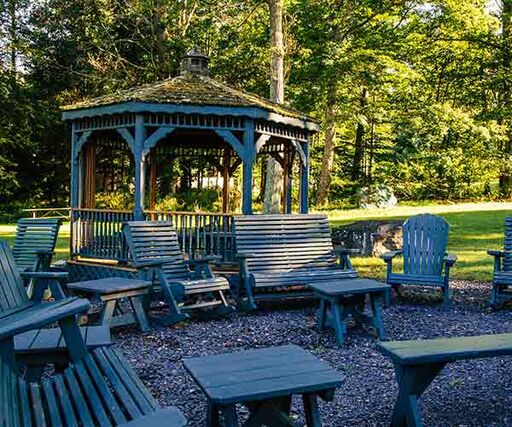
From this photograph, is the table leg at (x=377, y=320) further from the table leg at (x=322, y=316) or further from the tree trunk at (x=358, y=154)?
the tree trunk at (x=358, y=154)

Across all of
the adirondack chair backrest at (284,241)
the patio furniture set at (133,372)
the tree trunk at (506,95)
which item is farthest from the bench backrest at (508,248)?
the tree trunk at (506,95)

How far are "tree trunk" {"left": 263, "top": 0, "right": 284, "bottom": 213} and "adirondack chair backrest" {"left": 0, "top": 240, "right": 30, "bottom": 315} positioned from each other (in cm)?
1107

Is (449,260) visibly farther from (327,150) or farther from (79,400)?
(327,150)

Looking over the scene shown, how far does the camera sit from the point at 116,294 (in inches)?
213

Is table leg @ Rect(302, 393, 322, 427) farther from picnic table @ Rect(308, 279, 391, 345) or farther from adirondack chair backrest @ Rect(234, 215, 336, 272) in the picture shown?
adirondack chair backrest @ Rect(234, 215, 336, 272)

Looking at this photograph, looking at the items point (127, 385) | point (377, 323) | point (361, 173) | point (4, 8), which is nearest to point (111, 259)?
point (377, 323)

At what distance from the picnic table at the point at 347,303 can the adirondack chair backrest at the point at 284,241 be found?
1.61m

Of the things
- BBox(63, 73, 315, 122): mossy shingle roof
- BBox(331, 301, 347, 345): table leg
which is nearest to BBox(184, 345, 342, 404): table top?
BBox(331, 301, 347, 345): table leg

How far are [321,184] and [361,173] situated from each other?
5389 mm

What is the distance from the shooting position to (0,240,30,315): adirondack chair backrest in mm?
3480

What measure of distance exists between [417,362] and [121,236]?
6104 mm

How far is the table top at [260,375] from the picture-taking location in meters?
2.51

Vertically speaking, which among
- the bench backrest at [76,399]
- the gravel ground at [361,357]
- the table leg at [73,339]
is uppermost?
the table leg at [73,339]

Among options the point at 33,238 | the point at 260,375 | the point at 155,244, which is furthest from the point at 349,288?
the point at 33,238
